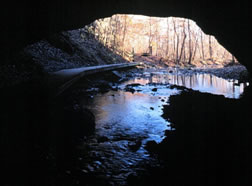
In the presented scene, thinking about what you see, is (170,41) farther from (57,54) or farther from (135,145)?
(135,145)

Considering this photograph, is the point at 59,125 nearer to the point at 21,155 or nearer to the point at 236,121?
the point at 21,155

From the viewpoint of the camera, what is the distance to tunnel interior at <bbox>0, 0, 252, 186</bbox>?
7.69 feet

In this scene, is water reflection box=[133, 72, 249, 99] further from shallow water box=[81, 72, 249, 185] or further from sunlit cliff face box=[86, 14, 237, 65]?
sunlit cliff face box=[86, 14, 237, 65]

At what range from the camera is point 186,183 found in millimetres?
2166

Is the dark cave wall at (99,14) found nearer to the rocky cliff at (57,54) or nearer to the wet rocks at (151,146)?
the wet rocks at (151,146)

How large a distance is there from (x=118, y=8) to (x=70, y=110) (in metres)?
3.57

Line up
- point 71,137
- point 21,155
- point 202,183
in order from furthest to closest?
point 71,137 < point 21,155 < point 202,183

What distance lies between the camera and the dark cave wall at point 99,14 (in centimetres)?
502

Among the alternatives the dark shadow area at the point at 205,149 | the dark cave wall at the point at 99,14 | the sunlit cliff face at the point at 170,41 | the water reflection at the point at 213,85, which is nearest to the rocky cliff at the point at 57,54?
the dark cave wall at the point at 99,14

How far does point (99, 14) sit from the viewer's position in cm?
679

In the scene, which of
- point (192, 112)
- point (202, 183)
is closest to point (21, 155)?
point (202, 183)

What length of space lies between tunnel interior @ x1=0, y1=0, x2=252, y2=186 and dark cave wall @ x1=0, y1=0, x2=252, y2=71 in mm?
29

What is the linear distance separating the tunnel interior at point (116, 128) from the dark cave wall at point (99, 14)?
0.03m

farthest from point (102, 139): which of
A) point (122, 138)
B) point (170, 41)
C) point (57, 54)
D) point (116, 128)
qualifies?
point (170, 41)
